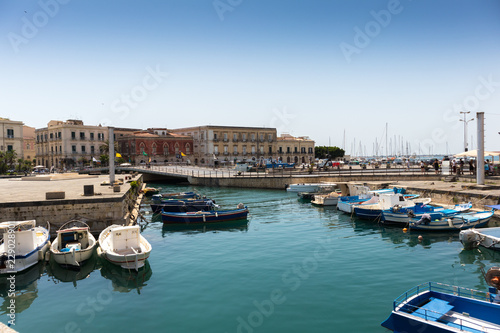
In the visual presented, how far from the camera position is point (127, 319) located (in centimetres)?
1200

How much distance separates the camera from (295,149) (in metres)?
107

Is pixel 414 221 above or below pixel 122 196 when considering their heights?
below

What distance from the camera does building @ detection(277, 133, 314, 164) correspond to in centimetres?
10500

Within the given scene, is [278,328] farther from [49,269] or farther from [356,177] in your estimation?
[356,177]

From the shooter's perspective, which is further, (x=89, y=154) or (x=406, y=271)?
(x=89, y=154)

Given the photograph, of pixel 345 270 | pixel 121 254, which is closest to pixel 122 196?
pixel 121 254

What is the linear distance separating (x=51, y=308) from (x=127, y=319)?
3.24 meters

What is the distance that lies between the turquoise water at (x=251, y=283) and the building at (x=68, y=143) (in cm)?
7530

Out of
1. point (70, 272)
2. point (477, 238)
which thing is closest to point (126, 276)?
point (70, 272)

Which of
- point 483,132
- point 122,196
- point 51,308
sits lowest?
point 51,308

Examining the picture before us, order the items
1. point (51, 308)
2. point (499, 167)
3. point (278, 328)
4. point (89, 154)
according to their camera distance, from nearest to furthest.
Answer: point (278, 328), point (51, 308), point (499, 167), point (89, 154)

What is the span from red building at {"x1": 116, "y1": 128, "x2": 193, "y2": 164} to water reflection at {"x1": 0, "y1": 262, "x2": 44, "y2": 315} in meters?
70.2

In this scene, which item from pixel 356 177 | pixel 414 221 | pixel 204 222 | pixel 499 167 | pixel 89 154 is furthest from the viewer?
pixel 89 154

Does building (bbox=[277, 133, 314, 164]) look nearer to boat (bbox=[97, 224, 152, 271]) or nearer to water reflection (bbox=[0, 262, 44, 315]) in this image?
boat (bbox=[97, 224, 152, 271])
